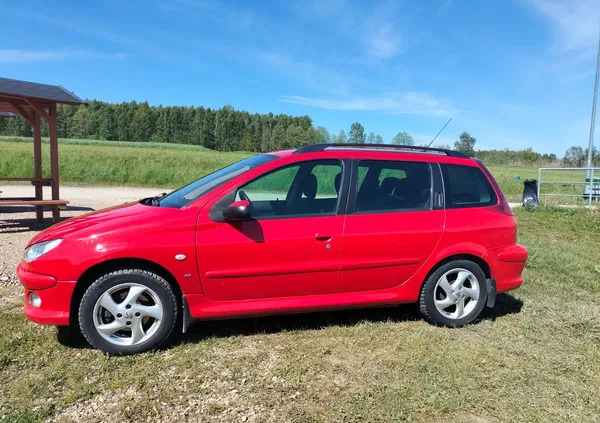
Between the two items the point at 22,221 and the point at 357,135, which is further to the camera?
the point at 357,135

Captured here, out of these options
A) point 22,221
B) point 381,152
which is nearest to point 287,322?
point 381,152

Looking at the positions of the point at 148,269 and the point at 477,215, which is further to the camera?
the point at 477,215

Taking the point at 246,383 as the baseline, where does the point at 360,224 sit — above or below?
above

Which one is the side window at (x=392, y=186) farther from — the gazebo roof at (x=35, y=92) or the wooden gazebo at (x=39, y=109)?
the gazebo roof at (x=35, y=92)

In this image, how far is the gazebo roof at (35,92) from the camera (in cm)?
→ 879

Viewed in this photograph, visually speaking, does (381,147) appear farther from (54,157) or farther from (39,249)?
(54,157)

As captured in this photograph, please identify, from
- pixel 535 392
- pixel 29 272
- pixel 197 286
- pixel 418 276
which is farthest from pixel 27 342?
pixel 535 392

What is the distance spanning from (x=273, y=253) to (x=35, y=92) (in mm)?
7912

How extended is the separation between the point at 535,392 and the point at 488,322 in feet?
4.70

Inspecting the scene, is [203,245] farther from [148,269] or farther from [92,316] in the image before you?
[92,316]

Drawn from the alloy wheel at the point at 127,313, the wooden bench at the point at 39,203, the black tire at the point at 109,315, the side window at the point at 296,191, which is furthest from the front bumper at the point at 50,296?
the wooden bench at the point at 39,203

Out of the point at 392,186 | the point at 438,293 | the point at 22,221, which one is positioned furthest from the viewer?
the point at 22,221

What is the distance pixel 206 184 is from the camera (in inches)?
166

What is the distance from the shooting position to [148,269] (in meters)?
3.65
